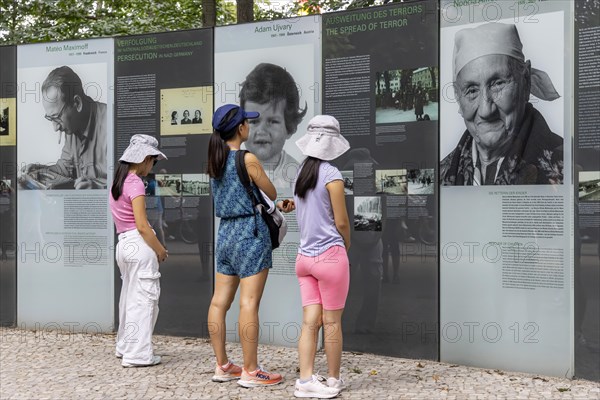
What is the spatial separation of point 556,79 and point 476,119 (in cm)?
71

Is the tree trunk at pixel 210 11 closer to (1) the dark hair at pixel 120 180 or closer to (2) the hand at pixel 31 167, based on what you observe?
(2) the hand at pixel 31 167

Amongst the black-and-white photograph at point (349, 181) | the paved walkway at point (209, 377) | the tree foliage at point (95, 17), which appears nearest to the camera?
the paved walkway at point (209, 377)

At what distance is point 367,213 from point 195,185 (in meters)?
1.87

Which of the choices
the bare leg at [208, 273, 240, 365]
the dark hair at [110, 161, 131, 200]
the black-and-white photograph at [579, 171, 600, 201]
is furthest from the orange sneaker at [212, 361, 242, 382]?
the black-and-white photograph at [579, 171, 600, 201]

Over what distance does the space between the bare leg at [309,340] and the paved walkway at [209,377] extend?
0.26m

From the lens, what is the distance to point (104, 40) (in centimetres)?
862

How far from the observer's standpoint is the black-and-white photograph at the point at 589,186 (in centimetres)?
614

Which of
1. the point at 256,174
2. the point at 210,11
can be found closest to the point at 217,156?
the point at 256,174

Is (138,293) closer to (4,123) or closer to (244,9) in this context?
(4,123)

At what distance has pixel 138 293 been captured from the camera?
22.6 feet

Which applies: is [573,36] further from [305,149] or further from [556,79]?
[305,149]

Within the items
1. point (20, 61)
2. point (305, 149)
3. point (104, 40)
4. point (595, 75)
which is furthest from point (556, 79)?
point (20, 61)

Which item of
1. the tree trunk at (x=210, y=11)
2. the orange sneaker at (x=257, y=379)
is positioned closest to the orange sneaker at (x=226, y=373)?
the orange sneaker at (x=257, y=379)

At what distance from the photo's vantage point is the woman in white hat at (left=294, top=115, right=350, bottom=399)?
571 centimetres
